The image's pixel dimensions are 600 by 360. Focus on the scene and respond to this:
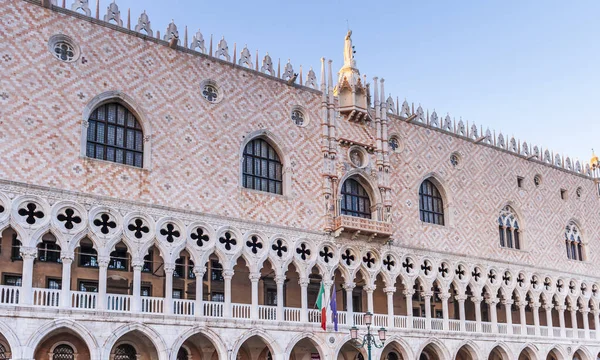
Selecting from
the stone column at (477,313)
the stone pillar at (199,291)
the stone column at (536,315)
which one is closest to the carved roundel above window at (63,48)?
the stone pillar at (199,291)

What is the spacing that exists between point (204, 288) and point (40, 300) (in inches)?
187

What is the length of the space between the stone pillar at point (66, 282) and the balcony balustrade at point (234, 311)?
2.4 inches

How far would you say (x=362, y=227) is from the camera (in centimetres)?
2020

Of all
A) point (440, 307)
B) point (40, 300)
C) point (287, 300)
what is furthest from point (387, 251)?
point (40, 300)

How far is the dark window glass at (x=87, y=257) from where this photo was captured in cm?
1735

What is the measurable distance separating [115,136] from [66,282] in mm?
3837

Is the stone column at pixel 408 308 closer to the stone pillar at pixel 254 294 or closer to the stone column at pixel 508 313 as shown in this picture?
the stone column at pixel 508 313

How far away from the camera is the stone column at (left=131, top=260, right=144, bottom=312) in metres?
16.2

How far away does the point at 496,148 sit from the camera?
2569 cm

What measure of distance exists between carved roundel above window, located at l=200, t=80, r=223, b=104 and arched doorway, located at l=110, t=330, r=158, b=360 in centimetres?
628

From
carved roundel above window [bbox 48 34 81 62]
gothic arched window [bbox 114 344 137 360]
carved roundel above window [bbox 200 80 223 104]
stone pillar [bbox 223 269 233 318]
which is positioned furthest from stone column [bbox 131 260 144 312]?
carved roundel above window [bbox 48 34 81 62]

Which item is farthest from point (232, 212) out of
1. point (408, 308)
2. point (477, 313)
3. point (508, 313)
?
point (508, 313)

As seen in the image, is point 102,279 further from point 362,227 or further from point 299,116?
point 299,116

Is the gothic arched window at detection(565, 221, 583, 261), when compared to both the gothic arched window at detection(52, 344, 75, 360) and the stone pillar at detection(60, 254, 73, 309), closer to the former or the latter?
the gothic arched window at detection(52, 344, 75, 360)
